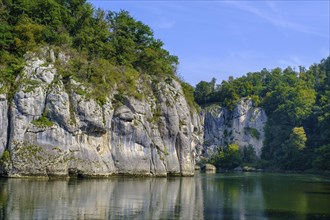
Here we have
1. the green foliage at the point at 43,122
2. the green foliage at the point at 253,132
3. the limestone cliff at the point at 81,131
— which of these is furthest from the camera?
the green foliage at the point at 253,132

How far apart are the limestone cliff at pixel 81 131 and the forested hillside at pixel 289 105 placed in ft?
154

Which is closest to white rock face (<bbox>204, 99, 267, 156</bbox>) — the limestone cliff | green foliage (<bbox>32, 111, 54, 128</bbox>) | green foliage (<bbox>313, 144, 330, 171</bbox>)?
green foliage (<bbox>313, 144, 330, 171</bbox>)

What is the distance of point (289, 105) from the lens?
139 metres

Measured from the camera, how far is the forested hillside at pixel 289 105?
4732 inches

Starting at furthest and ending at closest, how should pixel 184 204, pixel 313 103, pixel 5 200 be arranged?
1. pixel 313 103
2. pixel 184 204
3. pixel 5 200

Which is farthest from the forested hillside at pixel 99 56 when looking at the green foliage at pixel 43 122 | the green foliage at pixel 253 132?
the green foliage at pixel 253 132

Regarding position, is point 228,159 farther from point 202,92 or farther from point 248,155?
point 202,92

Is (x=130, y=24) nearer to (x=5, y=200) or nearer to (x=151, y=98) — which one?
(x=151, y=98)

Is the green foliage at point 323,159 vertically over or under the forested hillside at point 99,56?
under

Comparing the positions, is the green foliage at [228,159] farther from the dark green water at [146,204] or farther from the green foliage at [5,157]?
the dark green water at [146,204]

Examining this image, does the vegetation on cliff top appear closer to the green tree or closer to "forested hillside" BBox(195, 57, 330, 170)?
"forested hillside" BBox(195, 57, 330, 170)

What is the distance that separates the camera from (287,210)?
3356 cm

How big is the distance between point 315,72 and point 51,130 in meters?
137

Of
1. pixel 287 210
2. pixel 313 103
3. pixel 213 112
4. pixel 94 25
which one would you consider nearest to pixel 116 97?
pixel 94 25
